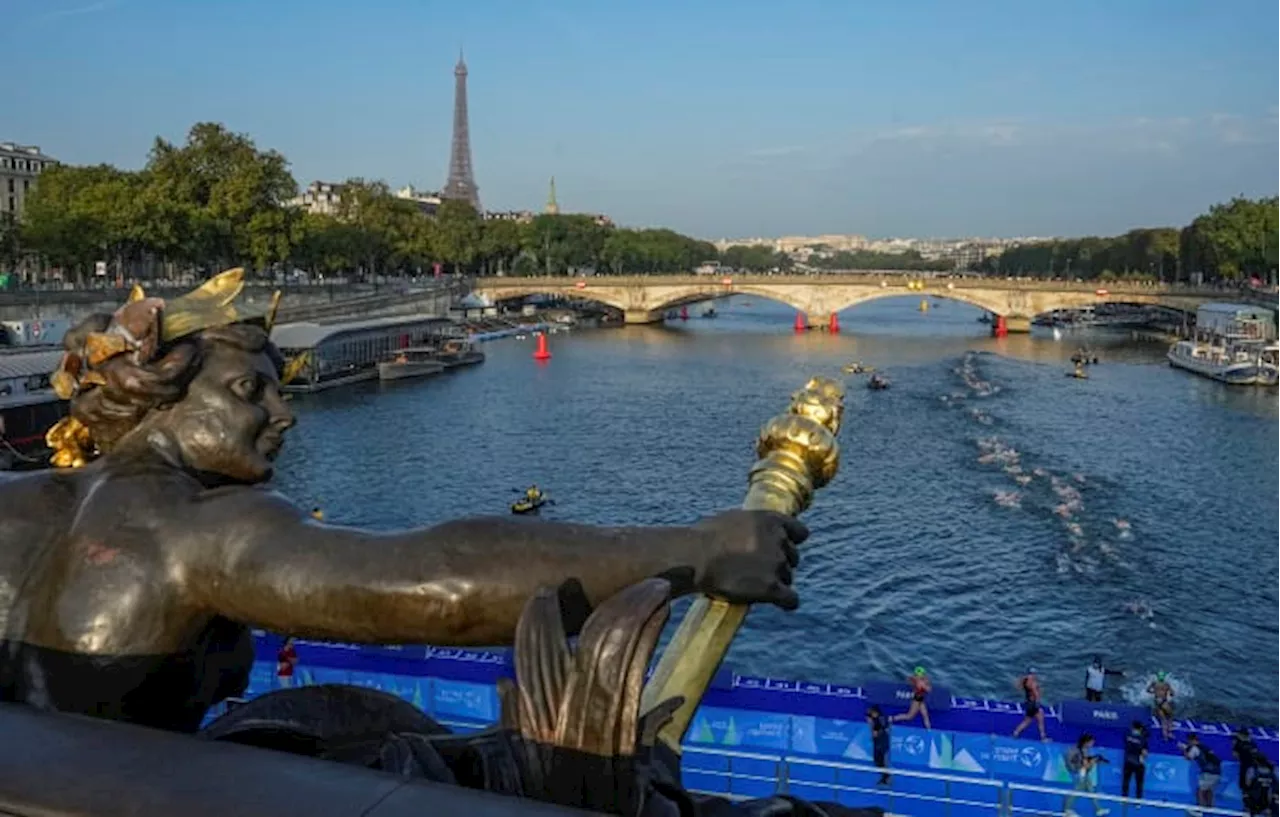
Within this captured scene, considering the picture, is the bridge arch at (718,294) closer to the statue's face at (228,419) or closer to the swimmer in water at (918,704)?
the swimmer in water at (918,704)

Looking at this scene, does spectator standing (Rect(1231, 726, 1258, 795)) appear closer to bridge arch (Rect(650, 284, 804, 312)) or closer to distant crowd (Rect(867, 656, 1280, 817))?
distant crowd (Rect(867, 656, 1280, 817))

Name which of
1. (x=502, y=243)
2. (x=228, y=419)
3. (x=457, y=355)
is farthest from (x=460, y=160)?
(x=228, y=419)

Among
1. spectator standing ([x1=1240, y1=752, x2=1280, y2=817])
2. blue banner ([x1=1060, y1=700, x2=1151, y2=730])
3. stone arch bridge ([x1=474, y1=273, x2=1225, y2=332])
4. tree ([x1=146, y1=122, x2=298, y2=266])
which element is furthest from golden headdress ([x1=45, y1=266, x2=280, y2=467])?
stone arch bridge ([x1=474, y1=273, x2=1225, y2=332])

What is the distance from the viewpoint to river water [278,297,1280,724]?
1919cm

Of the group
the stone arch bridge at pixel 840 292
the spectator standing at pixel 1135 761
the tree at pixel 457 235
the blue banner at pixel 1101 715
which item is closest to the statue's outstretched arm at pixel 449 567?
the spectator standing at pixel 1135 761

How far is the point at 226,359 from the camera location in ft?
8.96

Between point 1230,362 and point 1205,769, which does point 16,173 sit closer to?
point 1230,362

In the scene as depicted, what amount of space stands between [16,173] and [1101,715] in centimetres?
9852

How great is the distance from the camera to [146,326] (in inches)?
103

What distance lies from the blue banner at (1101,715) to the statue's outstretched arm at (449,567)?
1096 centimetres

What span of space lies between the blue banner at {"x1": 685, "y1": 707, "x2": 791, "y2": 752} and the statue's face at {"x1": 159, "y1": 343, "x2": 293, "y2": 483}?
8.62 metres

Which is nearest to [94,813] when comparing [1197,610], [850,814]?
[850,814]

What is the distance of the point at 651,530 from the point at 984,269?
195 metres

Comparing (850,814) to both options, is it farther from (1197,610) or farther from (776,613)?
(1197,610)
